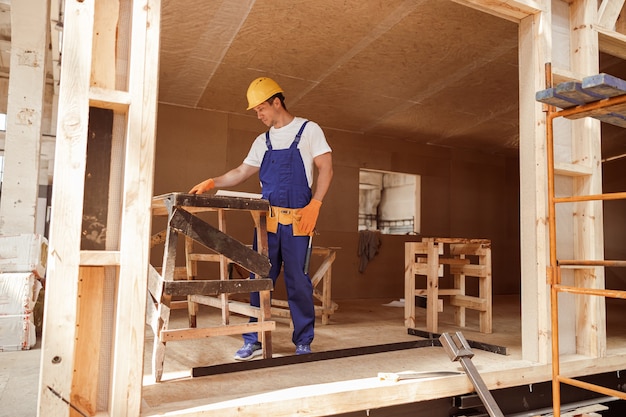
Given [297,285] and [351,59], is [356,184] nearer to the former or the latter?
[351,59]

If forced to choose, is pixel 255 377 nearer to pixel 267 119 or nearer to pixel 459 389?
pixel 459 389

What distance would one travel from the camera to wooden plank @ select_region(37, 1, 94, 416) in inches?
64.4

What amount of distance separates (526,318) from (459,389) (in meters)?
0.72

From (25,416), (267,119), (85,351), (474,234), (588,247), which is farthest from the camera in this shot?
(474,234)

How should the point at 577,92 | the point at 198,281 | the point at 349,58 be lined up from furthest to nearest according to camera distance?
1. the point at 349,58
2. the point at 198,281
3. the point at 577,92

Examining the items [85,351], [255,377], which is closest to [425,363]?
[255,377]

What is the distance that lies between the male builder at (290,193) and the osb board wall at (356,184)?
286 cm

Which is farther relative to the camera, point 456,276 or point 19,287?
point 456,276

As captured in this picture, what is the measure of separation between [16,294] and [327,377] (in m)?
2.78

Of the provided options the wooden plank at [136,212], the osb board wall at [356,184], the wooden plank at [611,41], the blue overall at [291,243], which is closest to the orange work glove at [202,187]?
the blue overall at [291,243]

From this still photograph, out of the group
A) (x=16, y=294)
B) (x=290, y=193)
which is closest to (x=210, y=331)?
(x=290, y=193)

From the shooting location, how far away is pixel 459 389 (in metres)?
2.43

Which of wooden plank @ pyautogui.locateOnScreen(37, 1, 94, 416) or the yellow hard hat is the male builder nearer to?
the yellow hard hat

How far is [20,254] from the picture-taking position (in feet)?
12.7
